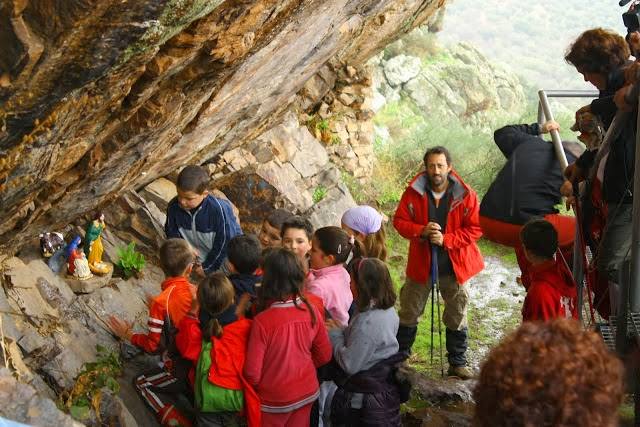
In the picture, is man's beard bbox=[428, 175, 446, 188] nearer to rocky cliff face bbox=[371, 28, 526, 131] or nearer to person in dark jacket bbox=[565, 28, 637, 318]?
person in dark jacket bbox=[565, 28, 637, 318]

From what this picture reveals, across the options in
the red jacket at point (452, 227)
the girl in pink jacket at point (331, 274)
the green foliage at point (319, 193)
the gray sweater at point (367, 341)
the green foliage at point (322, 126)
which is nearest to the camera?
the gray sweater at point (367, 341)

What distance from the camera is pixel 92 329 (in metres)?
5.76

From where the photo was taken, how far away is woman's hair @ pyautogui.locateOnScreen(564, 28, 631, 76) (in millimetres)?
4492

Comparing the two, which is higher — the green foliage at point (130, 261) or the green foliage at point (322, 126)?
the green foliage at point (130, 261)

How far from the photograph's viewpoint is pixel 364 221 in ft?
18.9

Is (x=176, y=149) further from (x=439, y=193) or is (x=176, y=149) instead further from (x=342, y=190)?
(x=342, y=190)

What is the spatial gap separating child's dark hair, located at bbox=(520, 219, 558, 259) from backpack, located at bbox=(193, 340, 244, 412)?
2.19 metres

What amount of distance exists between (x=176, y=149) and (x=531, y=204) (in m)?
3.37

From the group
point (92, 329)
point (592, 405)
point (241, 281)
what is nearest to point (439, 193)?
point (241, 281)

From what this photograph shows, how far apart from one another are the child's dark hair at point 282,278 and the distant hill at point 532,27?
5926cm

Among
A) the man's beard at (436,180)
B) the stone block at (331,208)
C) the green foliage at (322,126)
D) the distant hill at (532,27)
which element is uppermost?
the man's beard at (436,180)

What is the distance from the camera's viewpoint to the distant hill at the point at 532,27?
65.1 meters

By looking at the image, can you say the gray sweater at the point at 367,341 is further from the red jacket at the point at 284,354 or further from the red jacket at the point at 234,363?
the red jacket at the point at 234,363

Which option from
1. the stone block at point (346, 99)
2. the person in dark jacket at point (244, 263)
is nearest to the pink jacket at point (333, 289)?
the person in dark jacket at point (244, 263)
